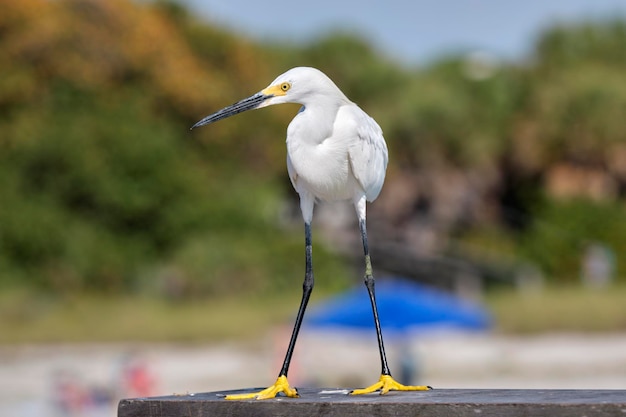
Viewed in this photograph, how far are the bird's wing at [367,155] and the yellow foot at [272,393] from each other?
972mm

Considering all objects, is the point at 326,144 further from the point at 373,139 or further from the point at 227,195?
the point at 227,195

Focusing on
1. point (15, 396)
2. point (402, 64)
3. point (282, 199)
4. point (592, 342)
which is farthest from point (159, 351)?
point (402, 64)

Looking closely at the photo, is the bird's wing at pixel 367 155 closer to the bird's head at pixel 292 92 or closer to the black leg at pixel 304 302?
the bird's head at pixel 292 92

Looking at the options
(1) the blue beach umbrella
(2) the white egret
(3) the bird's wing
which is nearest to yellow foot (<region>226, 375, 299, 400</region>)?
(2) the white egret

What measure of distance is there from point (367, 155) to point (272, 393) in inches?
45.4

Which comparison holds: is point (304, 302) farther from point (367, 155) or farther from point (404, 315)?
point (404, 315)

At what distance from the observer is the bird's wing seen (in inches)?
200

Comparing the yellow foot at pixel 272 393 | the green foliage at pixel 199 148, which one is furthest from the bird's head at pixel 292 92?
the green foliage at pixel 199 148

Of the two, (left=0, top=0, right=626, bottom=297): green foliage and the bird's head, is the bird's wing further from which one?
(left=0, top=0, right=626, bottom=297): green foliage

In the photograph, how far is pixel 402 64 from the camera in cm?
4122

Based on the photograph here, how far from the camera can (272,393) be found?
4.82 meters

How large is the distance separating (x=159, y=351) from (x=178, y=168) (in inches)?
339

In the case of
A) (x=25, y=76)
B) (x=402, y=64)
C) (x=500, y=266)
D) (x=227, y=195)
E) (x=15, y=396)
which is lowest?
(x=15, y=396)

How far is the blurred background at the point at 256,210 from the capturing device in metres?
20.6
